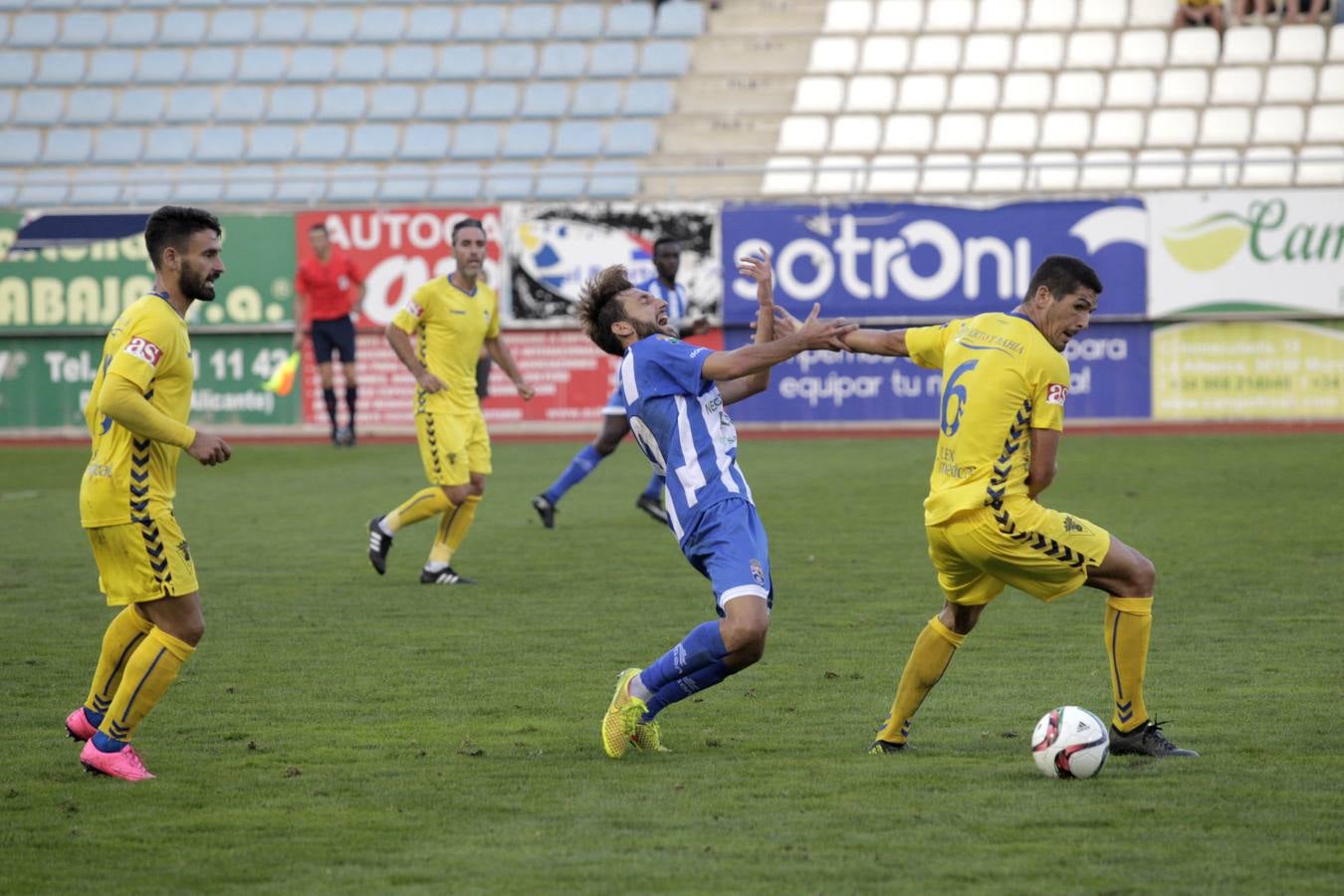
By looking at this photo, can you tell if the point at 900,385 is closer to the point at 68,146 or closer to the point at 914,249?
the point at 914,249

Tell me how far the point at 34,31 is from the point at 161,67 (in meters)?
2.56

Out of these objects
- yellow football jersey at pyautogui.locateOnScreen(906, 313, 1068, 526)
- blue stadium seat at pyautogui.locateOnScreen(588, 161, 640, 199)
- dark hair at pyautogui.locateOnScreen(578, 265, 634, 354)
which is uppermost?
blue stadium seat at pyautogui.locateOnScreen(588, 161, 640, 199)

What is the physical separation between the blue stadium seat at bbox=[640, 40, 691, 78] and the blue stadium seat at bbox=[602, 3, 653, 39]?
15.0 inches

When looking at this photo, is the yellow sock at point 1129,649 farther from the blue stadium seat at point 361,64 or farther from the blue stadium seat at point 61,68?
the blue stadium seat at point 61,68

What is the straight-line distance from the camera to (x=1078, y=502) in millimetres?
13906

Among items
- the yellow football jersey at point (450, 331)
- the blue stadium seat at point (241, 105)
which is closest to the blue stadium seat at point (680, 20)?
the blue stadium seat at point (241, 105)

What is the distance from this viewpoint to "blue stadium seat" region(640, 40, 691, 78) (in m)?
25.6

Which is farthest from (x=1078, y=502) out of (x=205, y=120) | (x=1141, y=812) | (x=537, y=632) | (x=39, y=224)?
(x=205, y=120)

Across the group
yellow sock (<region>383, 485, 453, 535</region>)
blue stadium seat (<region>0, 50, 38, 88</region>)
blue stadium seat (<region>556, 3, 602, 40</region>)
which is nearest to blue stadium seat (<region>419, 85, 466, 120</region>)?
blue stadium seat (<region>556, 3, 602, 40</region>)

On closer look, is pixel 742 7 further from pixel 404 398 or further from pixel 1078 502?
pixel 1078 502

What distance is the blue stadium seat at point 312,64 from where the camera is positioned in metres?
26.5

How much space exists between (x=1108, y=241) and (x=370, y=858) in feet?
56.2

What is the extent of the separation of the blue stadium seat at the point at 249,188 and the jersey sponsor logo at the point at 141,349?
722 inches

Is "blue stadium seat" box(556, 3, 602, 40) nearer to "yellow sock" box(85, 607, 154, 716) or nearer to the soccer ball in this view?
"yellow sock" box(85, 607, 154, 716)
